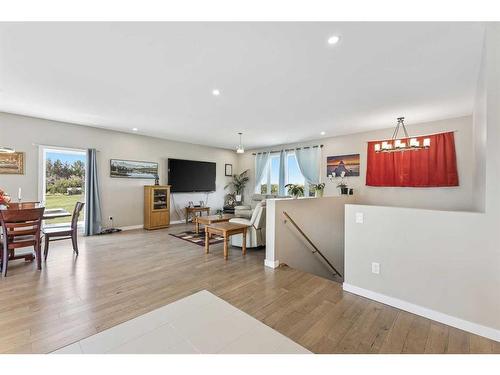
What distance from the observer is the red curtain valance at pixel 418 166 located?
4.68 m

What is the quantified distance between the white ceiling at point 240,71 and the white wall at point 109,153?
0.45 m

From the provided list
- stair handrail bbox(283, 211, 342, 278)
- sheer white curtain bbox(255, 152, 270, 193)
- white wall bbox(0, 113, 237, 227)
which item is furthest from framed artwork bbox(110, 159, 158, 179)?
stair handrail bbox(283, 211, 342, 278)

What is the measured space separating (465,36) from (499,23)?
0.86ft

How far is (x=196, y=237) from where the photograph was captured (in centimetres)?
545

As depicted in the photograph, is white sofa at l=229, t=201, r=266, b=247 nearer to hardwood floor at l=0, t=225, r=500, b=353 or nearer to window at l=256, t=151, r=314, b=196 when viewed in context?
hardwood floor at l=0, t=225, r=500, b=353

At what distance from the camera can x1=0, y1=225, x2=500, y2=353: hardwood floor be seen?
190 centimetres

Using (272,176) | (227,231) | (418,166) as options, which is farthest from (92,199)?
(418,166)

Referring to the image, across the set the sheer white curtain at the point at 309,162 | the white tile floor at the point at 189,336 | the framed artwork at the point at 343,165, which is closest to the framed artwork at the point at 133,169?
the sheer white curtain at the point at 309,162

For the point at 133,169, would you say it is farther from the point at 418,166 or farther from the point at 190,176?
the point at 418,166

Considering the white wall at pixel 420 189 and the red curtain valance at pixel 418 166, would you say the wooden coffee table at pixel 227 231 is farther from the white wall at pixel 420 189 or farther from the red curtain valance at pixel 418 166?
the red curtain valance at pixel 418 166

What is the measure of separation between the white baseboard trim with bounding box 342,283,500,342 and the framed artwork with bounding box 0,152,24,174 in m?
6.57

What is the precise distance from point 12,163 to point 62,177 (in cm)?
90

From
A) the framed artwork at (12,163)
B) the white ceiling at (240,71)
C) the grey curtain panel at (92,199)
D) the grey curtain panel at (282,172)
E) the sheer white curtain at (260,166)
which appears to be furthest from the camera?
the sheer white curtain at (260,166)
